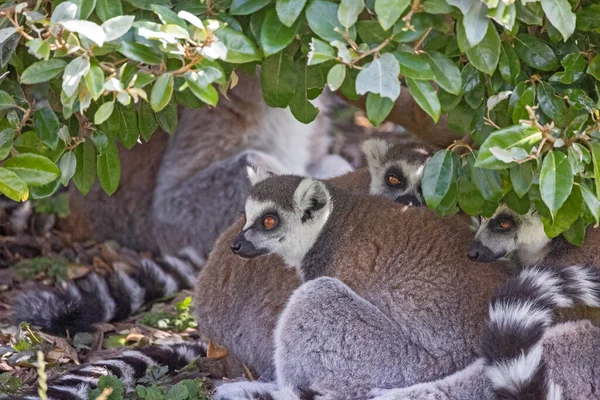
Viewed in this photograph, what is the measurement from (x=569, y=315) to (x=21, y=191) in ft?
8.27

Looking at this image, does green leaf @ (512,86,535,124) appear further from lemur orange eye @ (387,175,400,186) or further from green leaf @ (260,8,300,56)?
lemur orange eye @ (387,175,400,186)

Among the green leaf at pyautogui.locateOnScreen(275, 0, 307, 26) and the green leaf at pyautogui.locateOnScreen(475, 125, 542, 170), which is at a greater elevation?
the green leaf at pyautogui.locateOnScreen(275, 0, 307, 26)

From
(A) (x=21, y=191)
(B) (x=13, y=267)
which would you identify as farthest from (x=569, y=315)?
(B) (x=13, y=267)

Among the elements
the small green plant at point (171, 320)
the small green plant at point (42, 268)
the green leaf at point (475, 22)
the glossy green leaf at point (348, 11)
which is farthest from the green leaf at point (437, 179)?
the small green plant at point (42, 268)

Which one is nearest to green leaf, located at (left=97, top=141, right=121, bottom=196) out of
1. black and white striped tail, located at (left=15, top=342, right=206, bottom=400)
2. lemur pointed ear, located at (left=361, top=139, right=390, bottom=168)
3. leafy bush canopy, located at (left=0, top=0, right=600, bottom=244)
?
leafy bush canopy, located at (left=0, top=0, right=600, bottom=244)

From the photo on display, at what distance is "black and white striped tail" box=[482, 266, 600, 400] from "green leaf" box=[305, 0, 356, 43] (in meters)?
1.40

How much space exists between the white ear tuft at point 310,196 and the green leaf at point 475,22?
171 centimetres

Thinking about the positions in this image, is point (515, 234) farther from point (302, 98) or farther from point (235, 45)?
point (235, 45)

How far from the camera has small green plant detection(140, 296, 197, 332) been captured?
5.80 metres

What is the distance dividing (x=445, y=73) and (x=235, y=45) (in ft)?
2.56

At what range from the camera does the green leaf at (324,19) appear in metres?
2.80

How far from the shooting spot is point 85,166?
367 cm

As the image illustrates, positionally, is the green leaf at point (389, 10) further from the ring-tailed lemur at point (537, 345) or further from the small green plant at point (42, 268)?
the small green plant at point (42, 268)

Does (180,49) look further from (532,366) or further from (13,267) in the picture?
(13,267)
